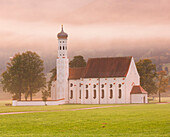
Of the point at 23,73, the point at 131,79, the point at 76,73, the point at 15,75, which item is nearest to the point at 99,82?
the point at 131,79

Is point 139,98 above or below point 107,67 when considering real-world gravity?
below

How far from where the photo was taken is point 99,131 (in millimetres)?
27547

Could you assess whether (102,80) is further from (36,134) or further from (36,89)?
(36,134)

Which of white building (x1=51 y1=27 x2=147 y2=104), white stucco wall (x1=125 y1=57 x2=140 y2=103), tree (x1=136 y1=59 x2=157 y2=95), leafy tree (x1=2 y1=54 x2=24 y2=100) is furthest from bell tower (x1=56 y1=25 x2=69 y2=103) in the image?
tree (x1=136 y1=59 x2=157 y2=95)

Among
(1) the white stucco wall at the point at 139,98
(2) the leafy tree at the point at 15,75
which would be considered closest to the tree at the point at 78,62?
(2) the leafy tree at the point at 15,75

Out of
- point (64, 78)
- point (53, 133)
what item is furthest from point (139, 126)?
point (64, 78)

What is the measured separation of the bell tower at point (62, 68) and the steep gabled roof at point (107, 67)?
6364 mm

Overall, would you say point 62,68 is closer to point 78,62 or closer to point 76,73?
point 76,73

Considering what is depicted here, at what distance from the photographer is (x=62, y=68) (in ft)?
355

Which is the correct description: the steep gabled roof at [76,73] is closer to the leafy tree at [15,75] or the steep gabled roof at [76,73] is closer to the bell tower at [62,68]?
the bell tower at [62,68]

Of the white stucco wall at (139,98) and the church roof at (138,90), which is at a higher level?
the church roof at (138,90)

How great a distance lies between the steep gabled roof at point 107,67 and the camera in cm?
10175

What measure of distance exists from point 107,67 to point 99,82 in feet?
15.8

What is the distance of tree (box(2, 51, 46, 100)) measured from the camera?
376ft
